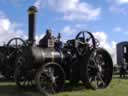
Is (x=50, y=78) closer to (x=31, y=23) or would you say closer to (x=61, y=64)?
(x=61, y=64)

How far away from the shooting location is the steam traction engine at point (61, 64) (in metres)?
Result: 14.9

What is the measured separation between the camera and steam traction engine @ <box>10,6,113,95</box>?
49.0 ft

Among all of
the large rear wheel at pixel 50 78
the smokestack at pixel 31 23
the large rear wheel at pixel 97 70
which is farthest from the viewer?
the smokestack at pixel 31 23

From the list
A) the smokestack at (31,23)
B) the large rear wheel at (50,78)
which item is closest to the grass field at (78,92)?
the large rear wheel at (50,78)

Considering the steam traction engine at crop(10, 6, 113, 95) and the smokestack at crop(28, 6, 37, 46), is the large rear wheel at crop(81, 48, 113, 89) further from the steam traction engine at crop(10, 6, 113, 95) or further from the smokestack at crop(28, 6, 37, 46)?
the smokestack at crop(28, 6, 37, 46)

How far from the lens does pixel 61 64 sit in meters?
16.0

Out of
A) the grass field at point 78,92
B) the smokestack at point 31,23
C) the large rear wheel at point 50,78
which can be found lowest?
the grass field at point 78,92

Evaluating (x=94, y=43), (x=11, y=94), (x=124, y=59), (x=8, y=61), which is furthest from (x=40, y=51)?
(x=124, y=59)

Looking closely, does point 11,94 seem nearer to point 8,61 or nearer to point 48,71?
point 48,71

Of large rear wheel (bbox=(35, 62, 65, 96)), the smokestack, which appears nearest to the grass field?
large rear wheel (bbox=(35, 62, 65, 96))

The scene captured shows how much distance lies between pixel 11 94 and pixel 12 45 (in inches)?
263

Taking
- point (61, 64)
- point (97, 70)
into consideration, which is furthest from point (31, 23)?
point (97, 70)

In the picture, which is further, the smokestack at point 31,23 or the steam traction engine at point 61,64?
the smokestack at point 31,23

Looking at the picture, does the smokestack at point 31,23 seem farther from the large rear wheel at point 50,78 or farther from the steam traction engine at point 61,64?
the large rear wheel at point 50,78
